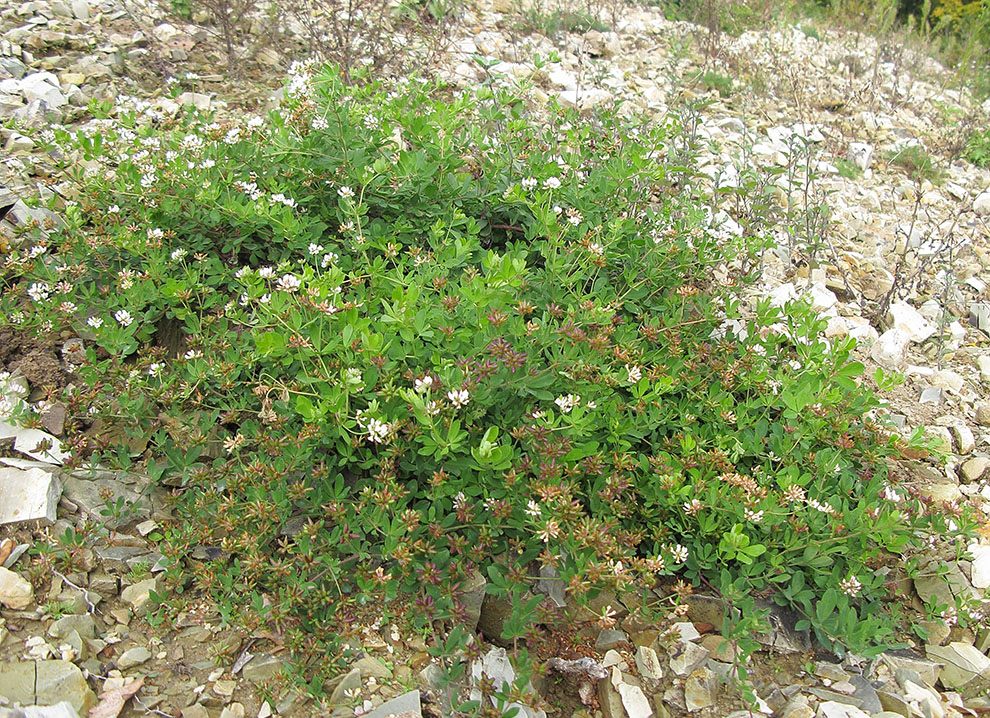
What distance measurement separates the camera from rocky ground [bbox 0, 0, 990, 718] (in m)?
2.50

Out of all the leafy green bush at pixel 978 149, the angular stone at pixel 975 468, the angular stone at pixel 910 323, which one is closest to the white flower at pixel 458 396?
the angular stone at pixel 975 468

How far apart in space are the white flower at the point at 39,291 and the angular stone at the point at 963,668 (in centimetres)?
390

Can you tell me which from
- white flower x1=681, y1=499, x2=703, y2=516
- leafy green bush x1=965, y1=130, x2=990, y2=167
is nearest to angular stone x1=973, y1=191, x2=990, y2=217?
leafy green bush x1=965, y1=130, x2=990, y2=167

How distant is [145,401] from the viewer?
304cm

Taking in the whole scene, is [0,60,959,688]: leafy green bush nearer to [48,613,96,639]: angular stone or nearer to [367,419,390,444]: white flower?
[367,419,390,444]: white flower

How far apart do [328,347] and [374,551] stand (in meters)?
0.78

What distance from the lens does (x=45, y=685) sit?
231 cm

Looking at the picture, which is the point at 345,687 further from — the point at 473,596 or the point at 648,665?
the point at 648,665

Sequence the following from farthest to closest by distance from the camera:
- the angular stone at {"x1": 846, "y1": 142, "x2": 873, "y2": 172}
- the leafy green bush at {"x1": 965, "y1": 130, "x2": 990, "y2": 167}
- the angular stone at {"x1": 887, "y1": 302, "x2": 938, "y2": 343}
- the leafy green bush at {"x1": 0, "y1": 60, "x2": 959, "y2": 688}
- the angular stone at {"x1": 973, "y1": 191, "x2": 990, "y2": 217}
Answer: the leafy green bush at {"x1": 965, "y1": 130, "x2": 990, "y2": 167}
the angular stone at {"x1": 846, "y1": 142, "x2": 873, "y2": 172}
the angular stone at {"x1": 973, "y1": 191, "x2": 990, "y2": 217}
the angular stone at {"x1": 887, "y1": 302, "x2": 938, "y2": 343}
the leafy green bush at {"x1": 0, "y1": 60, "x2": 959, "y2": 688}

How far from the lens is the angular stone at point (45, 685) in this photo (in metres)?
2.29

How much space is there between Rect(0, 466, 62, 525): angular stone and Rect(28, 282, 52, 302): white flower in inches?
30.0

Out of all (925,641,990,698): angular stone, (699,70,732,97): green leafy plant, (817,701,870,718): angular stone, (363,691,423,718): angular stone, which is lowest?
(363,691,423,718): angular stone

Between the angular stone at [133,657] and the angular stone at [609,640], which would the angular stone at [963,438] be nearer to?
the angular stone at [609,640]

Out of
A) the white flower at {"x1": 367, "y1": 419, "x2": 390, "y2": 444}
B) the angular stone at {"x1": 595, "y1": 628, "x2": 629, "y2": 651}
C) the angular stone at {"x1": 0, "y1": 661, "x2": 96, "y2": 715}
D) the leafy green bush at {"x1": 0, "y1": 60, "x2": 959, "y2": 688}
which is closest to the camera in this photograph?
the angular stone at {"x1": 0, "y1": 661, "x2": 96, "y2": 715}
